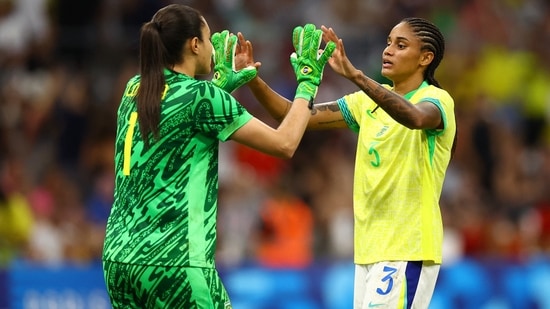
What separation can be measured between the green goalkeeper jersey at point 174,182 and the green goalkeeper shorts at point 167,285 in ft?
0.13

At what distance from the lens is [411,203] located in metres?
6.92

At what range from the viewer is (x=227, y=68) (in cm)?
696

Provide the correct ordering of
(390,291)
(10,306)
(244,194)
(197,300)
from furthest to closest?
(244,194) → (10,306) → (390,291) → (197,300)

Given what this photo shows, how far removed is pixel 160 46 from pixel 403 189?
158cm

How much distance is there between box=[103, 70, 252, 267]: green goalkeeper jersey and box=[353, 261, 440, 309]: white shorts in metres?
1.09

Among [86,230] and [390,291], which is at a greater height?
[86,230]

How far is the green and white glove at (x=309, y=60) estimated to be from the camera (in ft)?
21.7

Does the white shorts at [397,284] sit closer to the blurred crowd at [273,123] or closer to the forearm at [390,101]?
the forearm at [390,101]

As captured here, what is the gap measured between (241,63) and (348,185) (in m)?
6.82

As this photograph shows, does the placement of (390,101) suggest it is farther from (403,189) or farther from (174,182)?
(174,182)

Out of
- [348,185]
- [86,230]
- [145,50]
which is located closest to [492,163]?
[348,185]

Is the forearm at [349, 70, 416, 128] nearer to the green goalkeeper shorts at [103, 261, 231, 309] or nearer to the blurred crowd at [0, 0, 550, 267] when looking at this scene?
the green goalkeeper shorts at [103, 261, 231, 309]

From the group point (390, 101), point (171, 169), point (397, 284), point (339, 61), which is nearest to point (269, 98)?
point (339, 61)

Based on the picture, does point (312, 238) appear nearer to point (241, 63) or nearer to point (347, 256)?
point (347, 256)
